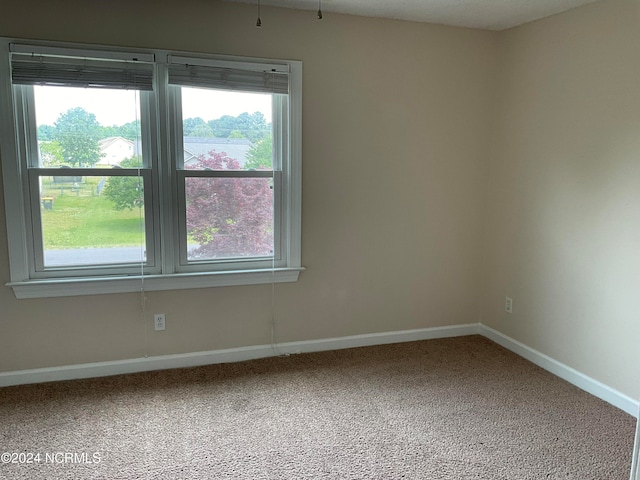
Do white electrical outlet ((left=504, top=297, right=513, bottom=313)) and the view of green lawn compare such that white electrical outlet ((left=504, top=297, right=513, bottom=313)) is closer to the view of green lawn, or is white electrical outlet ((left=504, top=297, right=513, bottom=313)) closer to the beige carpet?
the beige carpet

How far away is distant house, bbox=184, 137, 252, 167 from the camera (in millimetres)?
2980

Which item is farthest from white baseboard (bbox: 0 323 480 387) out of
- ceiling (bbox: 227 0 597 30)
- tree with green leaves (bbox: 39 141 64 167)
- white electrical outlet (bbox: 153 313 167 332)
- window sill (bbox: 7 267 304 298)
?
ceiling (bbox: 227 0 597 30)

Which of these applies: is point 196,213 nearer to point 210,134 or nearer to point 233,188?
point 233,188

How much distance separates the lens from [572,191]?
293 centimetres

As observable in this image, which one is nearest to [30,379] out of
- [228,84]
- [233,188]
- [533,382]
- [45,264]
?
[45,264]

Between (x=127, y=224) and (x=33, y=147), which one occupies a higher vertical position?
(x=33, y=147)

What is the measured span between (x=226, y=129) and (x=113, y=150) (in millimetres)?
706

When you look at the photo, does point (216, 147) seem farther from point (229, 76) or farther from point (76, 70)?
point (76, 70)

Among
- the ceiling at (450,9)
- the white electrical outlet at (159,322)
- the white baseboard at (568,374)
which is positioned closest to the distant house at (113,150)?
the white electrical outlet at (159,322)

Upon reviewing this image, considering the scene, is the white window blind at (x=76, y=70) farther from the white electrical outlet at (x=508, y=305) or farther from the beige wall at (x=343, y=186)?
the white electrical outlet at (x=508, y=305)

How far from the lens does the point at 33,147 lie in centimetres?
271

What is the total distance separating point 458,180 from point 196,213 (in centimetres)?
198

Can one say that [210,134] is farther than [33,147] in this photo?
Yes

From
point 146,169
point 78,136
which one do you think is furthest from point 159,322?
point 78,136
